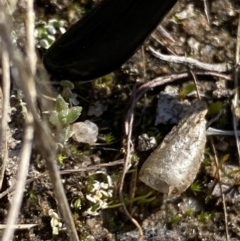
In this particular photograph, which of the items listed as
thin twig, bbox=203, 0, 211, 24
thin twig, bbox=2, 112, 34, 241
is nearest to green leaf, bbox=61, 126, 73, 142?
thin twig, bbox=2, 112, 34, 241

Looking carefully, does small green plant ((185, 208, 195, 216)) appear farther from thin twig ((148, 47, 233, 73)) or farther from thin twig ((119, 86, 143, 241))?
thin twig ((148, 47, 233, 73))

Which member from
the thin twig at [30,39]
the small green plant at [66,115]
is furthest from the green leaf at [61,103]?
the thin twig at [30,39]

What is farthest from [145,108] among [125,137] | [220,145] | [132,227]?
[132,227]

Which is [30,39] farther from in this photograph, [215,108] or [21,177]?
[215,108]

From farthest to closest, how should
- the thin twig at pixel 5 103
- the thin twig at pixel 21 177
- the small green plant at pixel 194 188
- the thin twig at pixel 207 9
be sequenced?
the thin twig at pixel 207 9
the small green plant at pixel 194 188
the thin twig at pixel 5 103
the thin twig at pixel 21 177

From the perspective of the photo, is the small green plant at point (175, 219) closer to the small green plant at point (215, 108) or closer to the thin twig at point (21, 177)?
the small green plant at point (215, 108)

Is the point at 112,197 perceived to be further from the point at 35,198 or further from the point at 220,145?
the point at 220,145

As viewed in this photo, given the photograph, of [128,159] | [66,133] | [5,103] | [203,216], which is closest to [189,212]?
[203,216]

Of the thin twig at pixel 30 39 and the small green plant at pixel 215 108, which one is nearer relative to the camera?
the thin twig at pixel 30 39

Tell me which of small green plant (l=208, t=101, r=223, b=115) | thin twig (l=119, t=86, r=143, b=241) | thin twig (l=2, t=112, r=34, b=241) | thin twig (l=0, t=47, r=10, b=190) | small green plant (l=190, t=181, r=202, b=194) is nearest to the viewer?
thin twig (l=2, t=112, r=34, b=241)

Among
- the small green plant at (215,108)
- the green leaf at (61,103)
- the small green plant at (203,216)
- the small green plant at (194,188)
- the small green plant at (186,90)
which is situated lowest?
the small green plant at (203,216)

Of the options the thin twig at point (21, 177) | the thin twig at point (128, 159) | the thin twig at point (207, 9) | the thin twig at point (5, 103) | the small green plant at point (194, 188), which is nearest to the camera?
the thin twig at point (21, 177)
